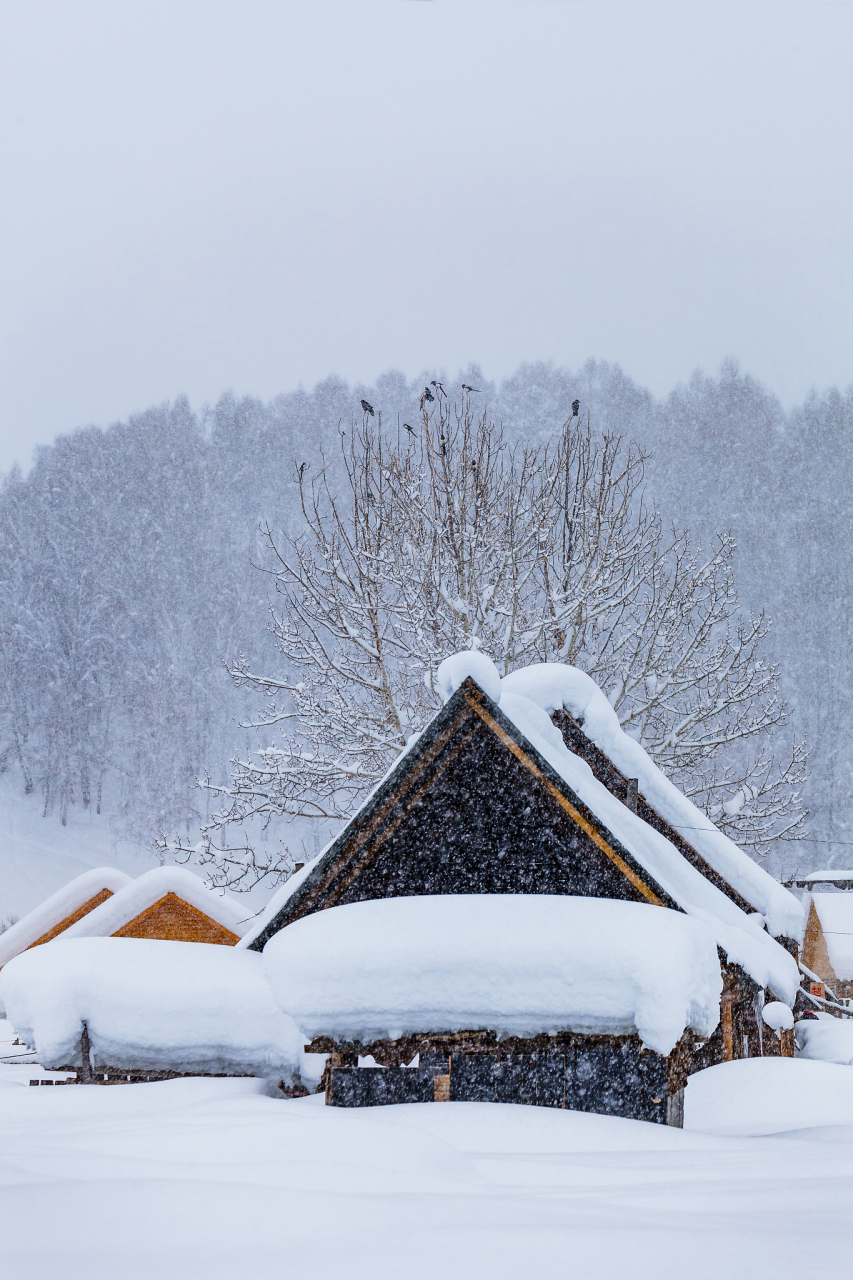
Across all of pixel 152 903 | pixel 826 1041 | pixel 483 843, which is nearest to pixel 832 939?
pixel 826 1041

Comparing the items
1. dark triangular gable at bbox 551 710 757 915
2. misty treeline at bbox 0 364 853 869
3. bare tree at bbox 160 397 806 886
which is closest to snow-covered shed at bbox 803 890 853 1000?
bare tree at bbox 160 397 806 886

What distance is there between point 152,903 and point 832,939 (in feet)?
62.3

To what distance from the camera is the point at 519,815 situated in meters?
7.74

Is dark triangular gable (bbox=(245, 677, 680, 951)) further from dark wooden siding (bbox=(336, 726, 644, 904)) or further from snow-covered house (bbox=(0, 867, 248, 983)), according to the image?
snow-covered house (bbox=(0, 867, 248, 983))

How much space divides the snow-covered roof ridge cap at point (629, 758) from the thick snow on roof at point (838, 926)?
1598cm

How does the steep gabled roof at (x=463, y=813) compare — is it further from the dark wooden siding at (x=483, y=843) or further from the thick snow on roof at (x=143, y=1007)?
the thick snow on roof at (x=143, y=1007)

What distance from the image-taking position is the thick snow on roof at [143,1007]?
823cm

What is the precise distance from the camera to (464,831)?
307 inches

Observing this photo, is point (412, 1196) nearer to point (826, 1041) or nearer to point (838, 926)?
point (826, 1041)

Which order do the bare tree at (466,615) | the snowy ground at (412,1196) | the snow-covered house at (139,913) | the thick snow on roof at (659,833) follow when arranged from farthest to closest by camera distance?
the bare tree at (466,615)
the snow-covered house at (139,913)
the thick snow on roof at (659,833)
the snowy ground at (412,1196)

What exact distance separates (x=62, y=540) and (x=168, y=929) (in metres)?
55.6

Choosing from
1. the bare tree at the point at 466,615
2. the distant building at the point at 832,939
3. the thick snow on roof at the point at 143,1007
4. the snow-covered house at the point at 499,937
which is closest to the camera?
the snow-covered house at the point at 499,937

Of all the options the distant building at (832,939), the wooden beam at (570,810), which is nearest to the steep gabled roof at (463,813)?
the wooden beam at (570,810)

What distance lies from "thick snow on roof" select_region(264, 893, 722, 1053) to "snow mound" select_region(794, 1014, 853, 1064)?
8264 millimetres
